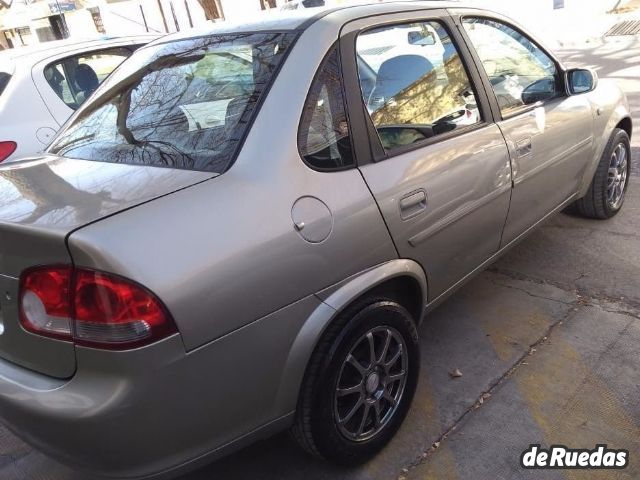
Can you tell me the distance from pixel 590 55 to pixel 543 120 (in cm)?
1012

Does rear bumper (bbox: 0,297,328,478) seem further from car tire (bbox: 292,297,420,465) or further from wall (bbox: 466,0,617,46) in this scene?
wall (bbox: 466,0,617,46)

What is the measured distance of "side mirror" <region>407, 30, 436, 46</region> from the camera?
8.95ft

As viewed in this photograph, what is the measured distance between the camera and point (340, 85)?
223 cm

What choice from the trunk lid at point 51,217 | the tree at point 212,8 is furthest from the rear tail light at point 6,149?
the tree at point 212,8

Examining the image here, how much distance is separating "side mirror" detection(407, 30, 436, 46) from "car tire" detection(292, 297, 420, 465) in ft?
4.15

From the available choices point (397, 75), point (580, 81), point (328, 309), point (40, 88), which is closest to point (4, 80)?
point (40, 88)

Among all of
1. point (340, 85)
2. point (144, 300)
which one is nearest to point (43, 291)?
point (144, 300)

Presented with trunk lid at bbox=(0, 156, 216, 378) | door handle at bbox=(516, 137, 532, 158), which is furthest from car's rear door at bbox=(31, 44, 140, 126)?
door handle at bbox=(516, 137, 532, 158)

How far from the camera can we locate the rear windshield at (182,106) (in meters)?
2.06

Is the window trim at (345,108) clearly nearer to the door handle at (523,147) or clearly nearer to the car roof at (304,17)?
the car roof at (304,17)

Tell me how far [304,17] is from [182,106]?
61 cm

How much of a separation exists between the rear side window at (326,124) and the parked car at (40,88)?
288 cm

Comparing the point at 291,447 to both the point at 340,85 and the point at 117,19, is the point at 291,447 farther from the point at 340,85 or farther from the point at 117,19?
the point at 117,19

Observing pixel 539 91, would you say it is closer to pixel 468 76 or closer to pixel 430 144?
pixel 468 76
